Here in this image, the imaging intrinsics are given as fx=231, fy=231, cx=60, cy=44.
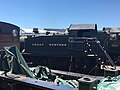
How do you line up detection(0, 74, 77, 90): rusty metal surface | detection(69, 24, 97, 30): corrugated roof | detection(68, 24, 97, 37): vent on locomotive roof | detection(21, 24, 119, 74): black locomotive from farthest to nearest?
detection(69, 24, 97, 30): corrugated roof
detection(68, 24, 97, 37): vent on locomotive roof
detection(21, 24, 119, 74): black locomotive
detection(0, 74, 77, 90): rusty metal surface

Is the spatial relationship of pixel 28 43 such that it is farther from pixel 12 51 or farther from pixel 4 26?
pixel 12 51

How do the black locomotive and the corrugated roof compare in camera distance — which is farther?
the corrugated roof

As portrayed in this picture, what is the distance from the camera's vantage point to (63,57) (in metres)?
12.9

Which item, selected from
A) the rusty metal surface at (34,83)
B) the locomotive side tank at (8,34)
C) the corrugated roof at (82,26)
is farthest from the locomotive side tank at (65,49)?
the rusty metal surface at (34,83)

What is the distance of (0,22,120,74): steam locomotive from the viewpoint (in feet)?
40.9

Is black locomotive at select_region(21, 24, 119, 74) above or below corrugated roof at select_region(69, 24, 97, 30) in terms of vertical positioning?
below

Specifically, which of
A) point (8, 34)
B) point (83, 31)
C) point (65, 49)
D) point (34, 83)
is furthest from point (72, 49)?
point (34, 83)

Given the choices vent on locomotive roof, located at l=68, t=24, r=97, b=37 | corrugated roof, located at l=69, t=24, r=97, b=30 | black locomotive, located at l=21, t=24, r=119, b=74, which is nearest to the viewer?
black locomotive, located at l=21, t=24, r=119, b=74

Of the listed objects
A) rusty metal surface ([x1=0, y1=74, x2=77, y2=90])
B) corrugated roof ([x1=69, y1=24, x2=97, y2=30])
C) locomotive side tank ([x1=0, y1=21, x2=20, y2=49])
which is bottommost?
rusty metal surface ([x1=0, y1=74, x2=77, y2=90])

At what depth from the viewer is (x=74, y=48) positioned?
12.9m

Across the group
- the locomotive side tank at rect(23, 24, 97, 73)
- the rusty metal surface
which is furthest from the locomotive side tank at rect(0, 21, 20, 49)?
the rusty metal surface

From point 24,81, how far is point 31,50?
9583 millimetres

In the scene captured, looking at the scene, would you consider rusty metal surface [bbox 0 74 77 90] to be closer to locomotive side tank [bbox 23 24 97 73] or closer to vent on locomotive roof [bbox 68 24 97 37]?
locomotive side tank [bbox 23 24 97 73]

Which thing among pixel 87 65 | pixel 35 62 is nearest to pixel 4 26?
pixel 35 62
